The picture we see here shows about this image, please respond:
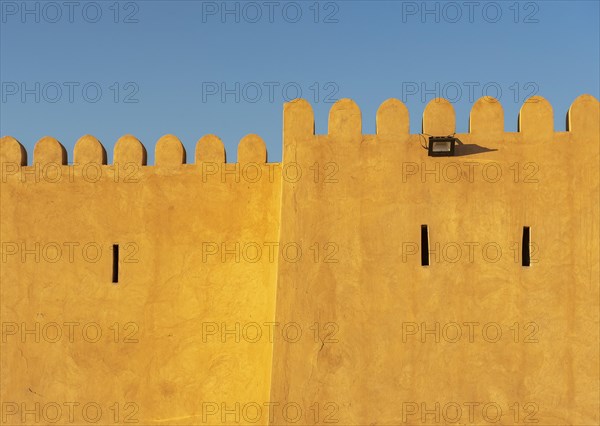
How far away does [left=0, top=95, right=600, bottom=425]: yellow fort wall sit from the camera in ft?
25.9

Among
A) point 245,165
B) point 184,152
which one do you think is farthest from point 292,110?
point 184,152

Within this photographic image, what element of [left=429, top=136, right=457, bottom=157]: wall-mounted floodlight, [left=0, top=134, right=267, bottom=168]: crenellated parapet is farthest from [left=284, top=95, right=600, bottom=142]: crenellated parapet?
[left=0, top=134, right=267, bottom=168]: crenellated parapet

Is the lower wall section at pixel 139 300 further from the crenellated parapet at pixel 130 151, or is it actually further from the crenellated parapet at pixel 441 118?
the crenellated parapet at pixel 441 118

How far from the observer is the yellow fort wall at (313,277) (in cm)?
788

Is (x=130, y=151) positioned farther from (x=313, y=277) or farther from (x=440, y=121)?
(x=440, y=121)

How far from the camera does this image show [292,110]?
853 centimetres

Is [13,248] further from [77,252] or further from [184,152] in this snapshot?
[184,152]

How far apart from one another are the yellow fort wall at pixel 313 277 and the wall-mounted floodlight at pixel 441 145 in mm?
146

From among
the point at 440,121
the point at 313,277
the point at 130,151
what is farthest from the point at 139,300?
the point at 440,121

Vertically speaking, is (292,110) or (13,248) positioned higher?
(292,110)

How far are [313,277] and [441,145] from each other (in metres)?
2.01

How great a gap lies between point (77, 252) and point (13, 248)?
32.3 inches

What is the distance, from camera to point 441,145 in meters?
8.12

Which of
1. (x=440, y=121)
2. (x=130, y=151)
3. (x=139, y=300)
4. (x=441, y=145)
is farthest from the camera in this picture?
(x=130, y=151)
